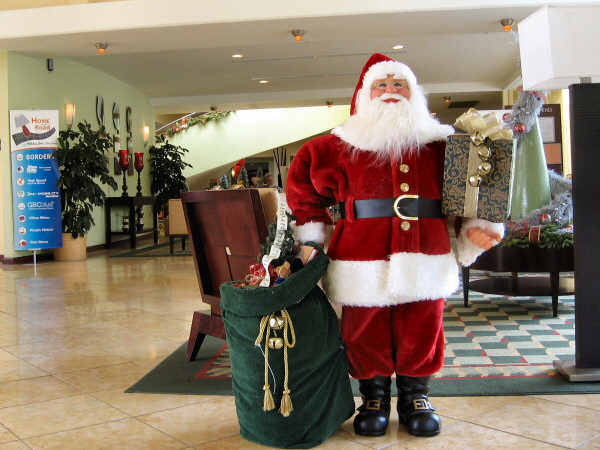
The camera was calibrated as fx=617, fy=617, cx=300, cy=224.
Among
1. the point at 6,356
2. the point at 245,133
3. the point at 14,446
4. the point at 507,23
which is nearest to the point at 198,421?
the point at 14,446

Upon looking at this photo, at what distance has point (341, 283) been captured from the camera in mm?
2010

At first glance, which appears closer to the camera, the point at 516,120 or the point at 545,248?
the point at 545,248

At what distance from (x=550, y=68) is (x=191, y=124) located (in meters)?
11.4

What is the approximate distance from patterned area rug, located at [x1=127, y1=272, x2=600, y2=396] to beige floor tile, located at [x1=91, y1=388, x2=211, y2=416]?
0.19 feet

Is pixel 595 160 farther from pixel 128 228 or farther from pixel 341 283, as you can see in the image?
pixel 128 228

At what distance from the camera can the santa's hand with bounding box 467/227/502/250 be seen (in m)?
2.00

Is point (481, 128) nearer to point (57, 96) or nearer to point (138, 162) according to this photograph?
point (57, 96)

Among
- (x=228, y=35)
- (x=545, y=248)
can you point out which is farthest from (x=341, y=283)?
(x=228, y=35)

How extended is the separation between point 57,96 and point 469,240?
25.2 feet

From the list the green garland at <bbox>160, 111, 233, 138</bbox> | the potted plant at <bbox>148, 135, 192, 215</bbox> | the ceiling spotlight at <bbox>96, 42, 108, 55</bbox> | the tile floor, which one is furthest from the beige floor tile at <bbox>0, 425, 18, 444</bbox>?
the green garland at <bbox>160, 111, 233, 138</bbox>

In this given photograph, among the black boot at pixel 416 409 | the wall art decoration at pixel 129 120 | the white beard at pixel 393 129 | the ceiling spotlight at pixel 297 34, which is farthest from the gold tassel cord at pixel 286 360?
the wall art decoration at pixel 129 120

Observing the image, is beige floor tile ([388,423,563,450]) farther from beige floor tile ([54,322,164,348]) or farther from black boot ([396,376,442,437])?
beige floor tile ([54,322,164,348])

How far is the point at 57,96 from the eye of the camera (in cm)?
845

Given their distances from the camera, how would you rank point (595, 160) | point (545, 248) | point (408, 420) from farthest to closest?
1. point (545, 248)
2. point (595, 160)
3. point (408, 420)
